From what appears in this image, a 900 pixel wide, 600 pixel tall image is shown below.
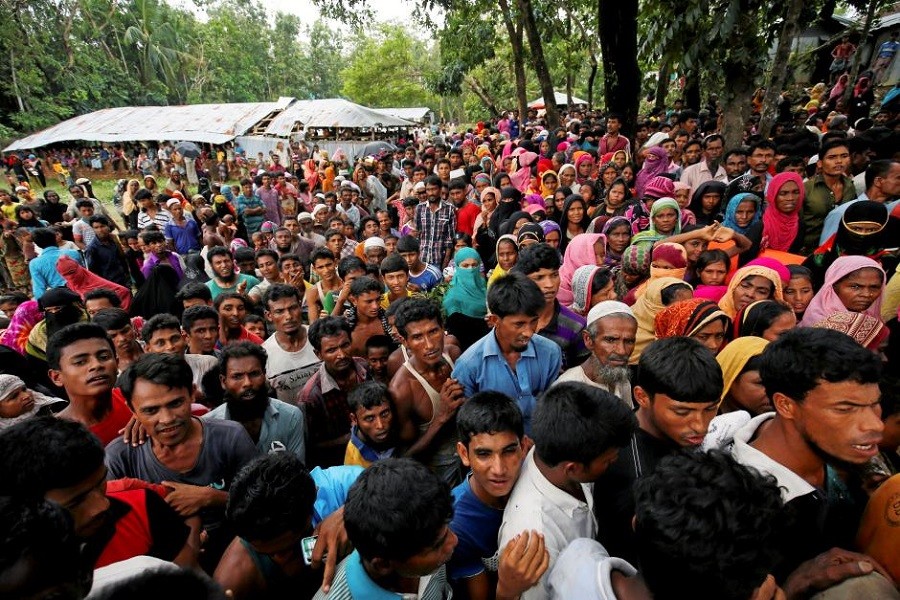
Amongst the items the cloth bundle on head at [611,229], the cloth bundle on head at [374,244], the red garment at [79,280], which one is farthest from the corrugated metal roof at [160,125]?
the cloth bundle on head at [611,229]

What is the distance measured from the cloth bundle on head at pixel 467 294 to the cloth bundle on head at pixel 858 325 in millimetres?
2674

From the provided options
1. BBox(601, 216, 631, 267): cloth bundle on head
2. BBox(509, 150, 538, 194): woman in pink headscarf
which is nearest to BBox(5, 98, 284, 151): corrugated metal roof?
BBox(509, 150, 538, 194): woman in pink headscarf

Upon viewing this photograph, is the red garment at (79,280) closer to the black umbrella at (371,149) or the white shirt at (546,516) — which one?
the white shirt at (546,516)

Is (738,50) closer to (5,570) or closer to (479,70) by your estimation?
(5,570)

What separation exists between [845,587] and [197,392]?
360 centimetres

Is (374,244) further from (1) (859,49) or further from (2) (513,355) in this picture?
(1) (859,49)

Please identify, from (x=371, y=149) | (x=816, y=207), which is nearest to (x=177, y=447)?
(x=816, y=207)

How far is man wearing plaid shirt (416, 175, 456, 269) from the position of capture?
654 centimetres

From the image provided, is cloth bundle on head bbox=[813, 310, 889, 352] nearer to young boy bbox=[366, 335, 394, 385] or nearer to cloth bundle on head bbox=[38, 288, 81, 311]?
young boy bbox=[366, 335, 394, 385]

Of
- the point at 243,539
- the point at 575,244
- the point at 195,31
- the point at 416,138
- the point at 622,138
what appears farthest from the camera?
the point at 195,31

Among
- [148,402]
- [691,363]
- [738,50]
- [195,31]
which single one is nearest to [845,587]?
[691,363]

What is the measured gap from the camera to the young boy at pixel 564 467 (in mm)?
1626

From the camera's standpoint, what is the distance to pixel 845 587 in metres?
1.40

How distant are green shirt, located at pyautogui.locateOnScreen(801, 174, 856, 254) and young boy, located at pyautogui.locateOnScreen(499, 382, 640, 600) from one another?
4224 mm
